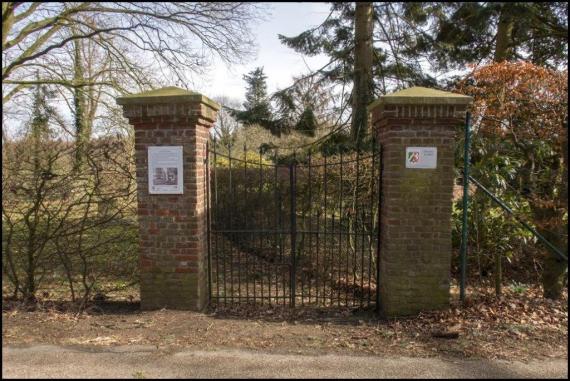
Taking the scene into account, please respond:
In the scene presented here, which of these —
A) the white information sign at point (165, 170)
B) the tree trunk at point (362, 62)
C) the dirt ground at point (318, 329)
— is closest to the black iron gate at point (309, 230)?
the white information sign at point (165, 170)

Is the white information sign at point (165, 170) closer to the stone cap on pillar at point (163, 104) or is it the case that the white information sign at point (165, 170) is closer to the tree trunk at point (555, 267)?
the stone cap on pillar at point (163, 104)

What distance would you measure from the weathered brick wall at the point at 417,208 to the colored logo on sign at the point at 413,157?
0.25ft

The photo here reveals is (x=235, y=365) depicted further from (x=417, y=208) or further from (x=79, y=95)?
(x=79, y=95)

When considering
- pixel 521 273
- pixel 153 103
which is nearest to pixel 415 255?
pixel 153 103

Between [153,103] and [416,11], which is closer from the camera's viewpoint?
[153,103]

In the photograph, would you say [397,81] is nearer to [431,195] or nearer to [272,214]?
[272,214]

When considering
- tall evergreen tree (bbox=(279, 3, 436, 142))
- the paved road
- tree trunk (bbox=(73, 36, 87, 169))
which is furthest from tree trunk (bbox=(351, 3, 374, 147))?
tree trunk (bbox=(73, 36, 87, 169))

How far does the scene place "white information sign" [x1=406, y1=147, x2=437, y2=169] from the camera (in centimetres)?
426

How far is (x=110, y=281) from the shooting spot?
5.59 m

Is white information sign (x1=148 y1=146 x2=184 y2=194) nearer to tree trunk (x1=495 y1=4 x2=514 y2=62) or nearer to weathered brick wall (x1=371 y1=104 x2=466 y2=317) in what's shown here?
weathered brick wall (x1=371 y1=104 x2=466 y2=317)

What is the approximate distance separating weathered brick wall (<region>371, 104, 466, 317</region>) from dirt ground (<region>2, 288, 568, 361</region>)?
0.27 meters

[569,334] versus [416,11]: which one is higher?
[416,11]

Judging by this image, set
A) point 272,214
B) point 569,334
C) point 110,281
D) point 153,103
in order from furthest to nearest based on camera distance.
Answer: point 272,214
point 110,281
point 153,103
point 569,334

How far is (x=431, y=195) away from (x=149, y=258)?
10.6ft
